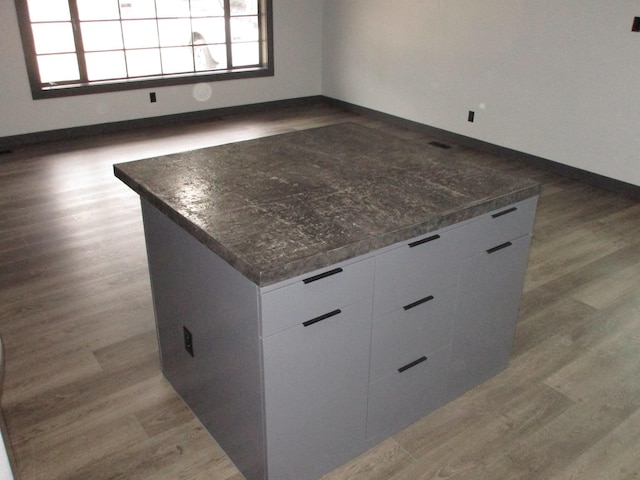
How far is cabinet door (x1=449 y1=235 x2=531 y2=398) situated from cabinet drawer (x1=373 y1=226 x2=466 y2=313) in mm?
109

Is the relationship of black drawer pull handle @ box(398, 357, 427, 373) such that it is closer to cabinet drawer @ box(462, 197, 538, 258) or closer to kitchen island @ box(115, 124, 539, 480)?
kitchen island @ box(115, 124, 539, 480)

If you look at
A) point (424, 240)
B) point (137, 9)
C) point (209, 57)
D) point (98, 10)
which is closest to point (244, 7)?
point (209, 57)

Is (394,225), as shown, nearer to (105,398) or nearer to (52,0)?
Result: (105,398)

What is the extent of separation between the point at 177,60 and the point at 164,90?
0.40 metres

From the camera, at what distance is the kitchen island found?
62.7 inches

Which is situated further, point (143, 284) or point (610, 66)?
point (610, 66)

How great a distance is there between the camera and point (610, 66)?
14.0ft

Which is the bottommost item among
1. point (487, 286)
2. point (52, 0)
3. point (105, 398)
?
point (105, 398)

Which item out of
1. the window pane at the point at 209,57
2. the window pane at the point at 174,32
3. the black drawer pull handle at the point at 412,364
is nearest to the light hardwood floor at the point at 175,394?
the black drawer pull handle at the point at 412,364

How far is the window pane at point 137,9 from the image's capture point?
5713 mm

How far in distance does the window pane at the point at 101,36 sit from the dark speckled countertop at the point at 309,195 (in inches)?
156

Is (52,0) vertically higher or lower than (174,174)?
higher

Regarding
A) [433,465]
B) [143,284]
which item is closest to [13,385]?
[143,284]

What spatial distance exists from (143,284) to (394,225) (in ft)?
6.02
